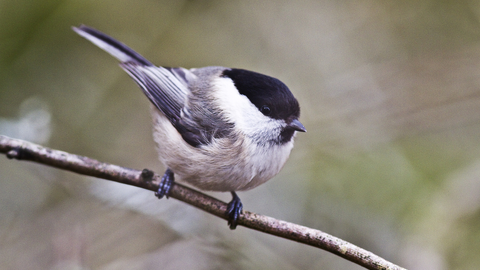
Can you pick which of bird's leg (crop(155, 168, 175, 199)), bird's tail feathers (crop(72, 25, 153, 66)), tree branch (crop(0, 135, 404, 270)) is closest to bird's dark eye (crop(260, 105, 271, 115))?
tree branch (crop(0, 135, 404, 270))

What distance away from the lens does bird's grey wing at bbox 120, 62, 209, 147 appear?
68.0 inches

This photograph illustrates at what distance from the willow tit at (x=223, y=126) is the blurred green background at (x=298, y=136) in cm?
47

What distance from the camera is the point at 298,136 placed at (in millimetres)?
2078

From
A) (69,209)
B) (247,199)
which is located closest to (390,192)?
(247,199)

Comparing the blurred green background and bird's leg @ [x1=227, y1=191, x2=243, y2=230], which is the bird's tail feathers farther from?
bird's leg @ [x1=227, y1=191, x2=243, y2=230]

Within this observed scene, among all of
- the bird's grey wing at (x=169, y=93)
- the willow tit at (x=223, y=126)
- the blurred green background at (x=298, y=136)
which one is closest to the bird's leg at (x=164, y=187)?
the willow tit at (x=223, y=126)

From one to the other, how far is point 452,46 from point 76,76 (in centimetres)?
292

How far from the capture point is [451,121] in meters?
2.43

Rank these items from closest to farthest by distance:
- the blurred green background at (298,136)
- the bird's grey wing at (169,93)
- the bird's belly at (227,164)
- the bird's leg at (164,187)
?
the bird's belly at (227,164) < the bird's leg at (164,187) < the bird's grey wing at (169,93) < the blurred green background at (298,136)

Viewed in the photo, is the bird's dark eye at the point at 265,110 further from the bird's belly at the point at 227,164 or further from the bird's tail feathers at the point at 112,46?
the bird's tail feathers at the point at 112,46

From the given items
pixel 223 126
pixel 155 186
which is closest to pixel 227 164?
pixel 223 126

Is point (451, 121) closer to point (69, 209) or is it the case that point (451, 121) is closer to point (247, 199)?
point (247, 199)

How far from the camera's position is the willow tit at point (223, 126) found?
1.47 m

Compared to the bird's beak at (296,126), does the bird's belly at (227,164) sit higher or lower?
lower
